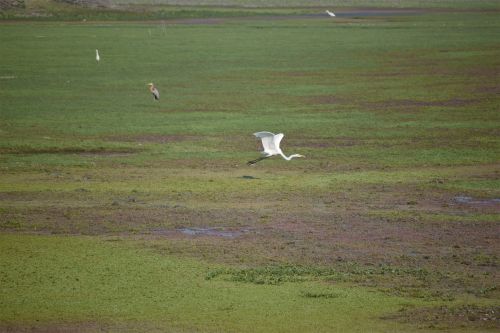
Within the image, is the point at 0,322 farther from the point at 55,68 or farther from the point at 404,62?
the point at 404,62

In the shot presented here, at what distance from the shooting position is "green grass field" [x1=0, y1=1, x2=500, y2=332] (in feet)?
34.0

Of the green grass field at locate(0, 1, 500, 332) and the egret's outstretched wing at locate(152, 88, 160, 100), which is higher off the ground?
the egret's outstretched wing at locate(152, 88, 160, 100)

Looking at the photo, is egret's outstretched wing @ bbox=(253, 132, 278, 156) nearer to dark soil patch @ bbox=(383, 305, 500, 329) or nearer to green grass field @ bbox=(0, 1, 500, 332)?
green grass field @ bbox=(0, 1, 500, 332)

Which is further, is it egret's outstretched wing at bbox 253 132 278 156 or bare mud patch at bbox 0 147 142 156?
bare mud patch at bbox 0 147 142 156

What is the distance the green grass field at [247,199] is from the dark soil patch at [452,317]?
0.03 m

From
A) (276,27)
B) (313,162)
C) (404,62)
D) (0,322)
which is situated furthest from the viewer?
(276,27)

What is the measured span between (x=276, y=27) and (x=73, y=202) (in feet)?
154

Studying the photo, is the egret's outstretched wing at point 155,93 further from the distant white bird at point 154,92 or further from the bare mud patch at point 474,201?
the bare mud patch at point 474,201

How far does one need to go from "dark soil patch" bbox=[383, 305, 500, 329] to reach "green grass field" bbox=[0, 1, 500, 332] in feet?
0.09

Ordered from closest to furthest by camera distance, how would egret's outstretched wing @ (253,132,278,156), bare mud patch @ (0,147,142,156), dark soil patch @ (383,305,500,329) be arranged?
1. dark soil patch @ (383,305,500,329)
2. egret's outstretched wing @ (253,132,278,156)
3. bare mud patch @ (0,147,142,156)

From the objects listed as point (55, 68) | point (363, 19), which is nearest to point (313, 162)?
point (55, 68)

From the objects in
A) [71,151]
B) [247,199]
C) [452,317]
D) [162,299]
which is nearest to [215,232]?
[247,199]

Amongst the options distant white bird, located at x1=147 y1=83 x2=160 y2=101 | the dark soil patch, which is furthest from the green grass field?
distant white bird, located at x1=147 y1=83 x2=160 y2=101

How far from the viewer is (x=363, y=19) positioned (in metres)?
70.0
